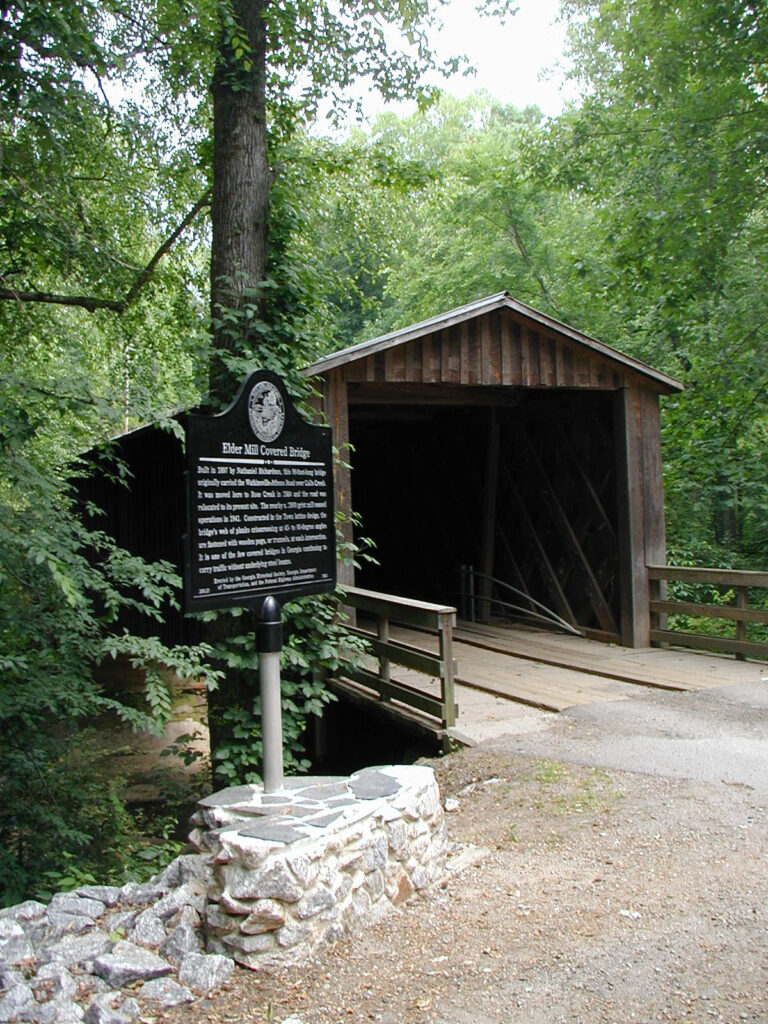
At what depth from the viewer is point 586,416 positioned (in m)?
11.1

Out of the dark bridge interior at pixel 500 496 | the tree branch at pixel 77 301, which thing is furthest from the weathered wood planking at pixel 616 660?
the tree branch at pixel 77 301

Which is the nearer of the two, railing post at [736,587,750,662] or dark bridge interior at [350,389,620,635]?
railing post at [736,587,750,662]

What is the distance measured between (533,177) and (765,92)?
4.52 metres

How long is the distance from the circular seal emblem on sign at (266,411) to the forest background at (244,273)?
3.31ft

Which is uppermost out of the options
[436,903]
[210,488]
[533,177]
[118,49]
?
[533,177]

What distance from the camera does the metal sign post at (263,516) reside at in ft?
13.0

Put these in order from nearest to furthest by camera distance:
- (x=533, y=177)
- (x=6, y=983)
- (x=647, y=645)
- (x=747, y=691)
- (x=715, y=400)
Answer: (x=6, y=983) < (x=747, y=691) < (x=647, y=645) < (x=715, y=400) < (x=533, y=177)

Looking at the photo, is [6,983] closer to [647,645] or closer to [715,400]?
[647,645]

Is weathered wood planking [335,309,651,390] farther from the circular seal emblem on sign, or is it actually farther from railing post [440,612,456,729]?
the circular seal emblem on sign

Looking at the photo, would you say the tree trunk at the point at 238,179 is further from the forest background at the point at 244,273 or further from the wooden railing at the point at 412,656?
the wooden railing at the point at 412,656

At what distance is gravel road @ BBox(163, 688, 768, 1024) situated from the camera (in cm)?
306

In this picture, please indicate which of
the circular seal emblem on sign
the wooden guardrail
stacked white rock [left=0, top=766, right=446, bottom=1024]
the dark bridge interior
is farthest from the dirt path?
the dark bridge interior

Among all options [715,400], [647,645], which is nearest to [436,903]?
[647,645]

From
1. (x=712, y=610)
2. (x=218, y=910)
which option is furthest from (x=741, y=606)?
(x=218, y=910)
